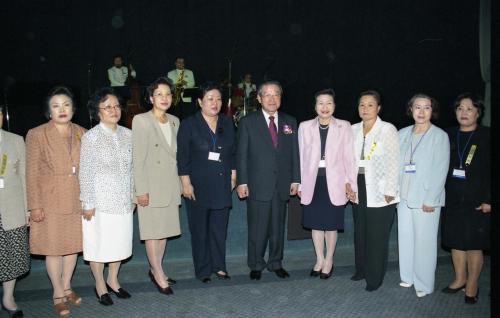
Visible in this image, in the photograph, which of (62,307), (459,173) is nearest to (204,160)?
(62,307)

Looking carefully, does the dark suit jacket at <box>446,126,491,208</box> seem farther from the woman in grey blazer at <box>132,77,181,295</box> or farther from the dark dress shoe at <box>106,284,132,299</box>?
the dark dress shoe at <box>106,284,132,299</box>

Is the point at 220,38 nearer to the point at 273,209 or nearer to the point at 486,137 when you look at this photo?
the point at 273,209

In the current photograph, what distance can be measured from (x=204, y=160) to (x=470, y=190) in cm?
198

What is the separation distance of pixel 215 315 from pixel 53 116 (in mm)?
1746

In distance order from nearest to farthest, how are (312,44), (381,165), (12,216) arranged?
(12,216) → (381,165) → (312,44)

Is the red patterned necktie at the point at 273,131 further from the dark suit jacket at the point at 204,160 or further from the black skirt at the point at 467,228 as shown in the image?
the black skirt at the point at 467,228

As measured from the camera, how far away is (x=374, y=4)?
28.1 ft

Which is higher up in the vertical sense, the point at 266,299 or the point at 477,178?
the point at 477,178

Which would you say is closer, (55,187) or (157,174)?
(55,187)

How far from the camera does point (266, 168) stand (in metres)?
3.45

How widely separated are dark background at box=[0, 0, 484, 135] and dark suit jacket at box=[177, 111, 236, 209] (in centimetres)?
512

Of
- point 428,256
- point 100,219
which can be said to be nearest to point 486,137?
point 428,256

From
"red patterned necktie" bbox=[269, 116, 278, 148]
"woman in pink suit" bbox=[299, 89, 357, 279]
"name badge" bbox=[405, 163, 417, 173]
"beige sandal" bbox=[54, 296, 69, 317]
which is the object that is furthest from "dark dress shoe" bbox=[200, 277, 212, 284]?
"name badge" bbox=[405, 163, 417, 173]

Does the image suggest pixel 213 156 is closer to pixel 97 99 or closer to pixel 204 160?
pixel 204 160
